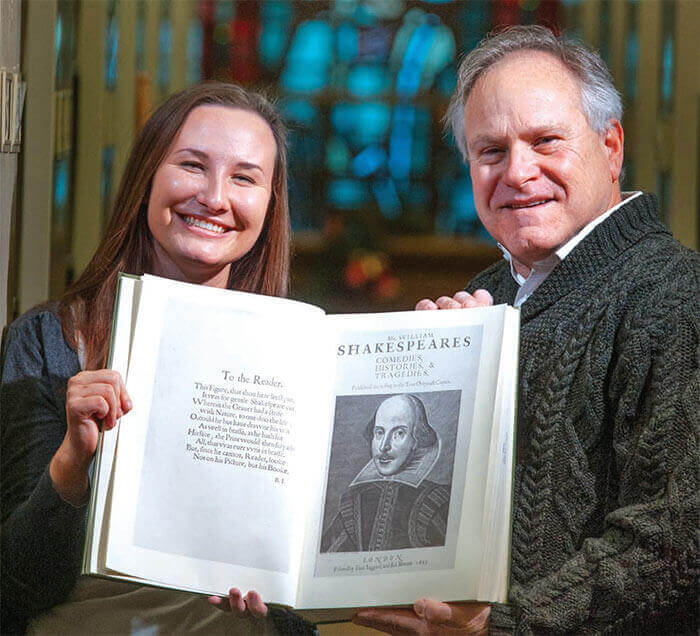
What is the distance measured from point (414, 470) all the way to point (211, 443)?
237 millimetres

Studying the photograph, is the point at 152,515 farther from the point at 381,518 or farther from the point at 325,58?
the point at 325,58

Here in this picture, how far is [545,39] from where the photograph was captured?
1.40 metres

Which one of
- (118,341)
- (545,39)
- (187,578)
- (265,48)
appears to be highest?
(265,48)

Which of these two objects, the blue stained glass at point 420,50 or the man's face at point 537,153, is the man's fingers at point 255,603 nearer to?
the man's face at point 537,153

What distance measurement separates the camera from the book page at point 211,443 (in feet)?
3.72

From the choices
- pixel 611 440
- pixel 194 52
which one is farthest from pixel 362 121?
pixel 611 440

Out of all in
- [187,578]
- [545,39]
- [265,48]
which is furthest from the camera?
[265,48]

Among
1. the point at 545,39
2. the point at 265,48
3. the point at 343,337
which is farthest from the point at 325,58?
the point at 343,337

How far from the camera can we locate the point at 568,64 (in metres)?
1.37

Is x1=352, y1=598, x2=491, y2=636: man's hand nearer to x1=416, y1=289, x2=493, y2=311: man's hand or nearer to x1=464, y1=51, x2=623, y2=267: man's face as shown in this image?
x1=416, y1=289, x2=493, y2=311: man's hand

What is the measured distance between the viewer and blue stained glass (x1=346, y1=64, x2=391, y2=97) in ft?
11.4

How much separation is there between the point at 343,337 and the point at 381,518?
8.4 inches

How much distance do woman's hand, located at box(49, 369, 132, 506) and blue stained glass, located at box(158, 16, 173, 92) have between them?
1.13 metres

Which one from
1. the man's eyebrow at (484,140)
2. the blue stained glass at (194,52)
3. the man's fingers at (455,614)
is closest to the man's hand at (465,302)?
the man's eyebrow at (484,140)
